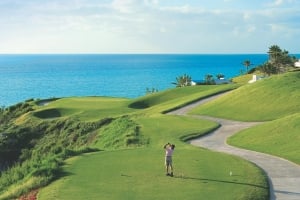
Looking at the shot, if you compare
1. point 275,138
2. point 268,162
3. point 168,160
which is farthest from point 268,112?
point 168,160

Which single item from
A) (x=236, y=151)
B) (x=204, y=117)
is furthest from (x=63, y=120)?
(x=236, y=151)

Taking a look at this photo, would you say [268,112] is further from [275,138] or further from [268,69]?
[268,69]

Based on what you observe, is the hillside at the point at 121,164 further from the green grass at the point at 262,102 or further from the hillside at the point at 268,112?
the green grass at the point at 262,102

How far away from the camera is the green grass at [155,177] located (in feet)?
75.7

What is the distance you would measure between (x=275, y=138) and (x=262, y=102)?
1611 centimetres

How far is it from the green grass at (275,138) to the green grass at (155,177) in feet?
11.8

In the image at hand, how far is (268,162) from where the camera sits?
1174 inches

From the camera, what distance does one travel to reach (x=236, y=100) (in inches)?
2169

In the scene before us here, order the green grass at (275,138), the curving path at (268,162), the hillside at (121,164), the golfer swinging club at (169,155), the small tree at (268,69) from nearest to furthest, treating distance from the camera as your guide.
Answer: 1. the curving path at (268,162)
2. the hillside at (121,164)
3. the golfer swinging club at (169,155)
4. the green grass at (275,138)
5. the small tree at (268,69)

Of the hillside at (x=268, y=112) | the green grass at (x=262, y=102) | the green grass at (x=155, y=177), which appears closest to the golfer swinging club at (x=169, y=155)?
the green grass at (x=155, y=177)

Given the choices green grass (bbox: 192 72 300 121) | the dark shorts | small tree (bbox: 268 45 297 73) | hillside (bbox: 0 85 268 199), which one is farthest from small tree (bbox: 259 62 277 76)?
the dark shorts

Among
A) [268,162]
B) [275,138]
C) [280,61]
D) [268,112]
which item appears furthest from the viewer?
[280,61]

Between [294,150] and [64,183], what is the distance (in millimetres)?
15236

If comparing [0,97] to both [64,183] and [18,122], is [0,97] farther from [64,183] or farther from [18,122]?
[64,183]
